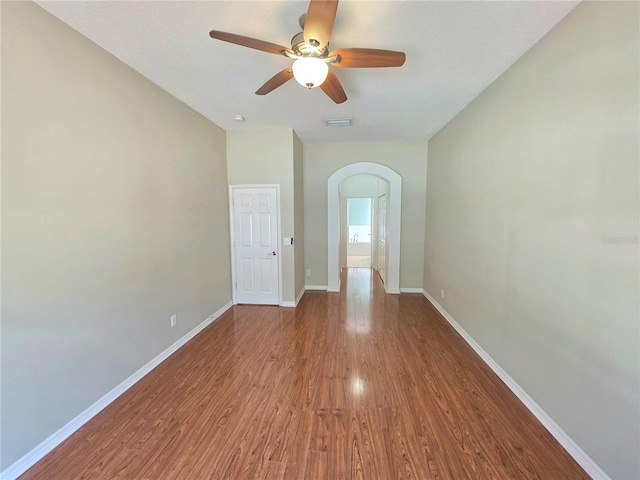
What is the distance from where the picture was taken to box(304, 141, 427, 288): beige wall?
465cm

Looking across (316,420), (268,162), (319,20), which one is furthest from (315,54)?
(316,420)

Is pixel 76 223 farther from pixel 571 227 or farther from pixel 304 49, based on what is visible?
pixel 571 227

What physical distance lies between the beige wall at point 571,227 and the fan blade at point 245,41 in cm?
181

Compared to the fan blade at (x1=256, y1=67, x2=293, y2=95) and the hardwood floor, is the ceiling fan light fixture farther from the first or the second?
the hardwood floor

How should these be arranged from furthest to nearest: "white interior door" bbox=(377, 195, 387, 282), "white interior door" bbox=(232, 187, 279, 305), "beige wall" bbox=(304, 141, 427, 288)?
"white interior door" bbox=(377, 195, 387, 282)
"beige wall" bbox=(304, 141, 427, 288)
"white interior door" bbox=(232, 187, 279, 305)

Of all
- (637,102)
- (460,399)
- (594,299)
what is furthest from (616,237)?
(460,399)

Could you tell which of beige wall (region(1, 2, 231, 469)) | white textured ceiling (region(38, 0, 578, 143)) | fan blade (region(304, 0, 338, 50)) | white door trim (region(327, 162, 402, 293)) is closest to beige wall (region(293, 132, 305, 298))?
white door trim (region(327, 162, 402, 293))

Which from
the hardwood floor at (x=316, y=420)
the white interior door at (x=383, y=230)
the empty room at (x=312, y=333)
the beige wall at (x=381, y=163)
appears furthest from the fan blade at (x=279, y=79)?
the white interior door at (x=383, y=230)

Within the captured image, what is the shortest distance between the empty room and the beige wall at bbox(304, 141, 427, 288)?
147 centimetres

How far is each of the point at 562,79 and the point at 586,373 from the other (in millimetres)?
1857

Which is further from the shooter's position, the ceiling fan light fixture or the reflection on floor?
the reflection on floor

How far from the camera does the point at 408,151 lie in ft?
15.2

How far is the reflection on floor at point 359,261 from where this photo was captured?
7.77m

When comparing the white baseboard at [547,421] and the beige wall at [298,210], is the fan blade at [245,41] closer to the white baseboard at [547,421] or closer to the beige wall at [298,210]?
the beige wall at [298,210]
